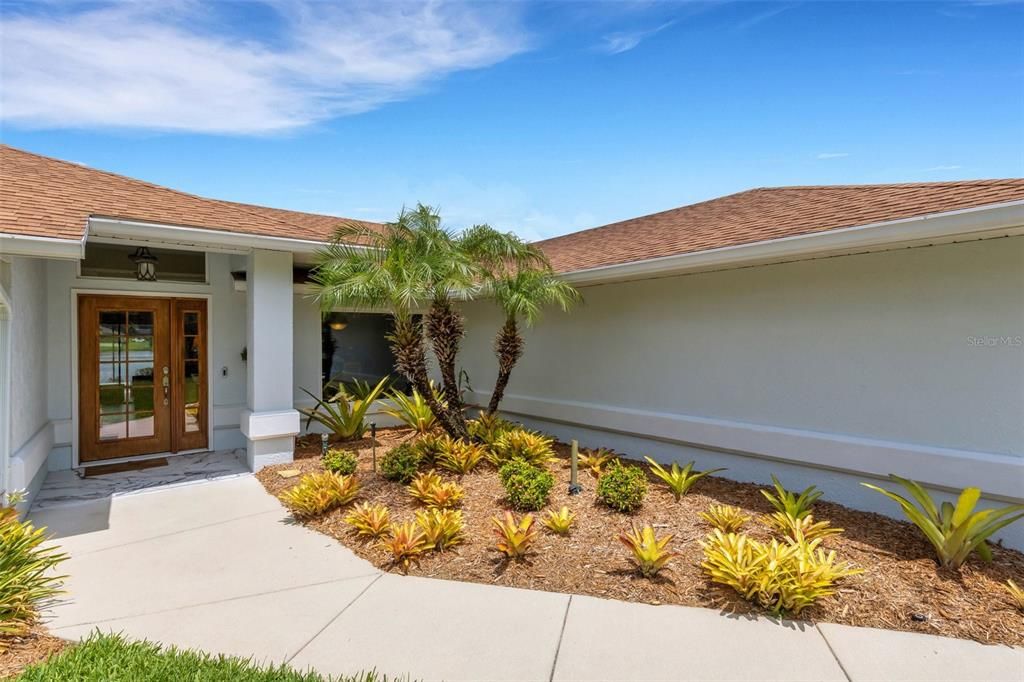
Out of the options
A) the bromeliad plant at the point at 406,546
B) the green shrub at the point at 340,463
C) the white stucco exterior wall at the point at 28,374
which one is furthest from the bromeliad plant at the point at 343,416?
the bromeliad plant at the point at 406,546

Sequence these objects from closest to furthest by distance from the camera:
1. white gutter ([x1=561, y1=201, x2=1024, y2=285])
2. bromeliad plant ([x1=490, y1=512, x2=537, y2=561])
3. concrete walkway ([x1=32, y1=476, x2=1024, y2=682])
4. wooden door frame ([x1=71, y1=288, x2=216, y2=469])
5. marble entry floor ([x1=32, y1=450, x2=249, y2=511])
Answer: concrete walkway ([x1=32, y1=476, x2=1024, y2=682]) < white gutter ([x1=561, y1=201, x2=1024, y2=285]) < bromeliad plant ([x1=490, y1=512, x2=537, y2=561]) < marble entry floor ([x1=32, y1=450, x2=249, y2=511]) < wooden door frame ([x1=71, y1=288, x2=216, y2=469])

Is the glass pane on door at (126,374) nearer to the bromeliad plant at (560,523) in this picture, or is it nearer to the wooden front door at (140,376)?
the wooden front door at (140,376)

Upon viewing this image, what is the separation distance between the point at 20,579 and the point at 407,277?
14.8 ft

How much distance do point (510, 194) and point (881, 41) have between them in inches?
274

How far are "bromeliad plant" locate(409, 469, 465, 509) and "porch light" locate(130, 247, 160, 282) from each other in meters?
5.96

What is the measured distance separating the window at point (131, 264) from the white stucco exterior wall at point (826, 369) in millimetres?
7032

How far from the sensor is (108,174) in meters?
7.81

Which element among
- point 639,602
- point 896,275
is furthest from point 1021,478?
point 639,602

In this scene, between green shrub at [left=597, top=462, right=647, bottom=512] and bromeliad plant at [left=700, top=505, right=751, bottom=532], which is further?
green shrub at [left=597, top=462, right=647, bottom=512]

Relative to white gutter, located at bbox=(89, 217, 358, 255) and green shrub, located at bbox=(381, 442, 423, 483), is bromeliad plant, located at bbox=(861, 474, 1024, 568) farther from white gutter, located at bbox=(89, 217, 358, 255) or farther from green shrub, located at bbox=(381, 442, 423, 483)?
white gutter, located at bbox=(89, 217, 358, 255)

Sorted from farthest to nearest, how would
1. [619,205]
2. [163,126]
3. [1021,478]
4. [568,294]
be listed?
[619,205] → [163,126] → [568,294] → [1021,478]

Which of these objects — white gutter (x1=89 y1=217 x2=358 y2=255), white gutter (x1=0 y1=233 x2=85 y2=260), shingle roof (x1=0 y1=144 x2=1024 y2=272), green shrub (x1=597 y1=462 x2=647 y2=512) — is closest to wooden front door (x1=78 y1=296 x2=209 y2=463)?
shingle roof (x1=0 y1=144 x2=1024 y2=272)

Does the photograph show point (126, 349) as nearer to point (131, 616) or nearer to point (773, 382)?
point (131, 616)

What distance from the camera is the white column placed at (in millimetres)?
7348
